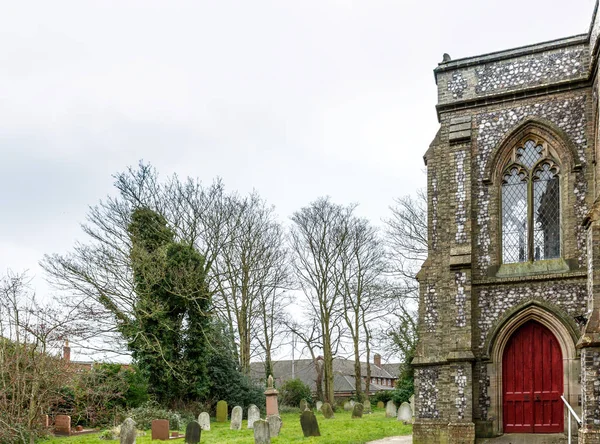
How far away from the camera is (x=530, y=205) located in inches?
596

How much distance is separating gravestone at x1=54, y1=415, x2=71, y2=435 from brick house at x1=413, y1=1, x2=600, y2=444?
38.6ft

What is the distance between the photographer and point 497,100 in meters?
15.7

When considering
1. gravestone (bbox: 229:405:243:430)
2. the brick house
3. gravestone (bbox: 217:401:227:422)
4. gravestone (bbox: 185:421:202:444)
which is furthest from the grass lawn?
the brick house

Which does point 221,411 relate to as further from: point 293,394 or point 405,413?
point 293,394

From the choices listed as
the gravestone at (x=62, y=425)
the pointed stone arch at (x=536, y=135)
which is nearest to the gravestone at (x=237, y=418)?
the gravestone at (x=62, y=425)

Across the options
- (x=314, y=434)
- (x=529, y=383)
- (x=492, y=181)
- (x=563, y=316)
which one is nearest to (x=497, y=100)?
(x=492, y=181)

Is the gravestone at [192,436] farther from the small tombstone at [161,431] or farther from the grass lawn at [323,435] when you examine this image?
the small tombstone at [161,431]

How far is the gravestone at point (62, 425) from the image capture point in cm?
2115

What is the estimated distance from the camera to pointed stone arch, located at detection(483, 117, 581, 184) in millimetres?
14727

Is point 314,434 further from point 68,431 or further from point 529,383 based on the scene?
point 68,431

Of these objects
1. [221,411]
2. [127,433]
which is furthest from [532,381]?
[221,411]

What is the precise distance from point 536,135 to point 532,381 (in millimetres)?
5496

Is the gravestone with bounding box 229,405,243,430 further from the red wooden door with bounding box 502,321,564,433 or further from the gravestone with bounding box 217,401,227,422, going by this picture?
the red wooden door with bounding box 502,321,564,433

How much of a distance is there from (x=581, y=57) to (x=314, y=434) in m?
11.5
